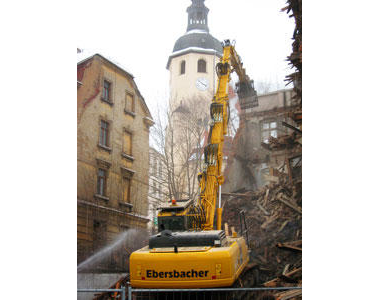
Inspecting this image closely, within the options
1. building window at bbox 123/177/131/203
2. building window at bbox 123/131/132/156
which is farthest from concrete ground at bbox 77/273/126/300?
building window at bbox 123/131/132/156

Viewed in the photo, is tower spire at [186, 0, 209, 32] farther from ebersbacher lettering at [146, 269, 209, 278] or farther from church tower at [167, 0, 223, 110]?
ebersbacher lettering at [146, 269, 209, 278]

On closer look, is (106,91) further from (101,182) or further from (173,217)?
(173,217)

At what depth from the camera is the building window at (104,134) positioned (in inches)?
752

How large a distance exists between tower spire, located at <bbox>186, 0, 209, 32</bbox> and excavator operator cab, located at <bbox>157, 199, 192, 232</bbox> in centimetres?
4215

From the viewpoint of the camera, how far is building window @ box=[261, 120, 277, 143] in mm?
25391

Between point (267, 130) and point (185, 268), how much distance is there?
18.1 meters

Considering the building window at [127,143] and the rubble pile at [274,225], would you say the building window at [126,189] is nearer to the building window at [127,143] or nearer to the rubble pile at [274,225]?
the building window at [127,143]

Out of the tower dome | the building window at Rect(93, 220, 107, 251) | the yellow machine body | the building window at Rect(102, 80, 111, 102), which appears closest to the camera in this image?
the yellow machine body

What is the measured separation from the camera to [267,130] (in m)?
25.5

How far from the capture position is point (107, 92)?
20109mm

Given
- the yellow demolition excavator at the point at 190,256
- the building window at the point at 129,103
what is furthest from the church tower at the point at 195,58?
the yellow demolition excavator at the point at 190,256

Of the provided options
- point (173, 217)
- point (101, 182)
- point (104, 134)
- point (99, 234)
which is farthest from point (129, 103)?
point (173, 217)
